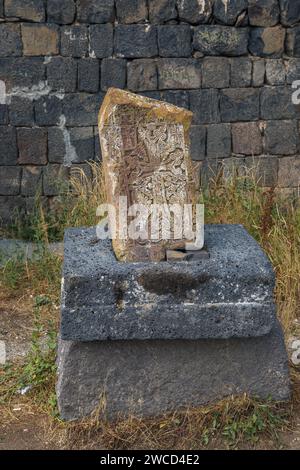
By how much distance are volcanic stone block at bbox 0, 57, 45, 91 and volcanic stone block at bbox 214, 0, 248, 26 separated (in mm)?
1682

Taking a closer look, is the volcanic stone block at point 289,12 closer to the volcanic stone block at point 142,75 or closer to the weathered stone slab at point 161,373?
the volcanic stone block at point 142,75

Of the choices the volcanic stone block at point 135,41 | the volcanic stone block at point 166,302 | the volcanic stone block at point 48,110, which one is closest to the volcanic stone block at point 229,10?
the volcanic stone block at point 135,41

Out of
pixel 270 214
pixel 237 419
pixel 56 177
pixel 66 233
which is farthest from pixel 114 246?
pixel 56 177

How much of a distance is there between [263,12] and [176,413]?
5.07m

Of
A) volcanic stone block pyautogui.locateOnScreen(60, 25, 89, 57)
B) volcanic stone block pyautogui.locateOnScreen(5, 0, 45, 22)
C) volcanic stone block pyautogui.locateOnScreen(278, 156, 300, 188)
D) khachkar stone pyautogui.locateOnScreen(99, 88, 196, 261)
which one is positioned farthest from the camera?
volcanic stone block pyautogui.locateOnScreen(278, 156, 300, 188)

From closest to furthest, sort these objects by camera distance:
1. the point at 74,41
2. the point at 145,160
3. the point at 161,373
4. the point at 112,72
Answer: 1. the point at 161,373
2. the point at 145,160
3. the point at 74,41
4. the point at 112,72

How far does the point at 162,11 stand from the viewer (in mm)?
8195

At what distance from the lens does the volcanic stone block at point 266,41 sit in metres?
8.39

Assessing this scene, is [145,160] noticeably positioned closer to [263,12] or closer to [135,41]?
[135,41]

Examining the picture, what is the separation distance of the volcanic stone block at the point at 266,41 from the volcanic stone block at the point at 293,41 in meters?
0.06

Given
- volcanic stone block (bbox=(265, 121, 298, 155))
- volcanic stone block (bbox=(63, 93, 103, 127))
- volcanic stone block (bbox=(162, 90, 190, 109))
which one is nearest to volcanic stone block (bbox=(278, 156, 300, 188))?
volcanic stone block (bbox=(265, 121, 298, 155))

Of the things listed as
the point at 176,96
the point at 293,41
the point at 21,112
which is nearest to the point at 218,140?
the point at 176,96

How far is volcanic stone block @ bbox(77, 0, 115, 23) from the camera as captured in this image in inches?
318

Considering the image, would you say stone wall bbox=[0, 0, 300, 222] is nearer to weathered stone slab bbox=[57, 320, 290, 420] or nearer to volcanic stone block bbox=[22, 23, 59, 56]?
volcanic stone block bbox=[22, 23, 59, 56]
